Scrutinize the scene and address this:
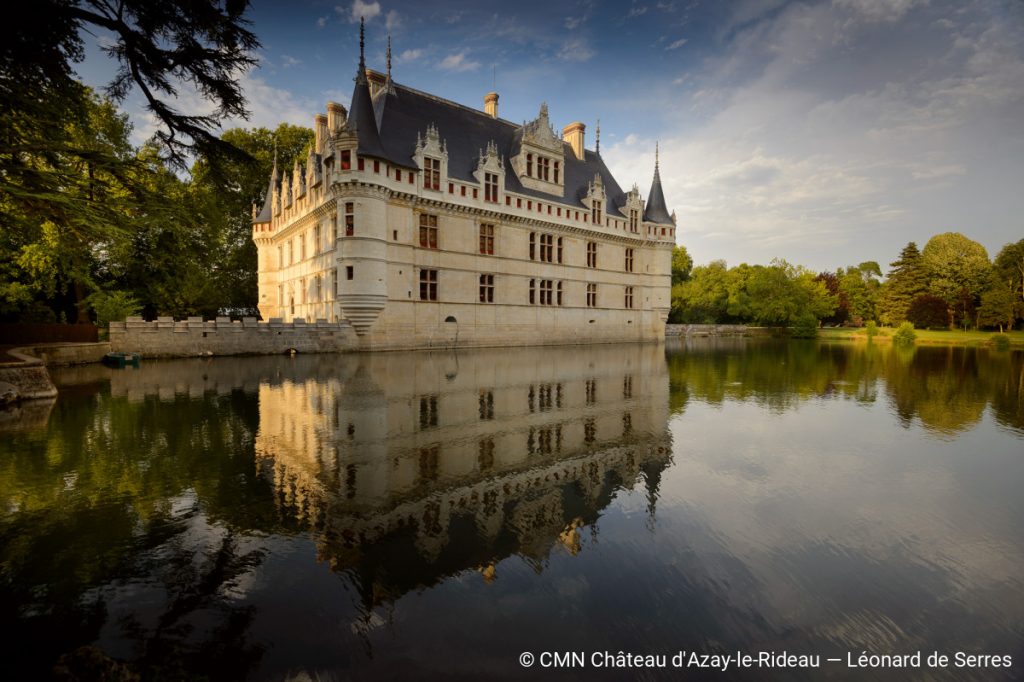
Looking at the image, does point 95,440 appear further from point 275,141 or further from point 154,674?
point 275,141

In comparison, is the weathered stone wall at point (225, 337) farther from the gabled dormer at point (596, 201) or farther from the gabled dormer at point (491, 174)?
the gabled dormer at point (596, 201)

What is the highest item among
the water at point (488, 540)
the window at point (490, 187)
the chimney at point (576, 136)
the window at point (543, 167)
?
the chimney at point (576, 136)

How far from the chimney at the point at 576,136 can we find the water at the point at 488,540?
32.1 m

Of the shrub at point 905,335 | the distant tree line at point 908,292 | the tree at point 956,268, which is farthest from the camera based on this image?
the tree at point 956,268

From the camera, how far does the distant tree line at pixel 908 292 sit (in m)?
50.9

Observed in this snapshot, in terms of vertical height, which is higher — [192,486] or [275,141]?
[275,141]

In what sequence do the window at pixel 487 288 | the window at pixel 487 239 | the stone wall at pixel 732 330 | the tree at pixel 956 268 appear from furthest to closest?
1. the stone wall at pixel 732 330
2. the tree at pixel 956 268
3. the window at pixel 487 288
4. the window at pixel 487 239

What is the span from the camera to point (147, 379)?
47.9 ft

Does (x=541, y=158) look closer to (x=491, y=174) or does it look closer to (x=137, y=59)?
(x=491, y=174)

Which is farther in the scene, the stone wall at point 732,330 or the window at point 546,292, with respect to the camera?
the stone wall at point 732,330

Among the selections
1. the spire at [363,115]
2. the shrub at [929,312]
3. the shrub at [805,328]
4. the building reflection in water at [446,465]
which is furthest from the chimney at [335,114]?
the shrub at [929,312]

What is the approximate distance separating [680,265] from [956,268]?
31470mm

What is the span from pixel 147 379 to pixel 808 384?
20934 mm

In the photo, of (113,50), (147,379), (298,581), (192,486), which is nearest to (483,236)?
(147,379)
